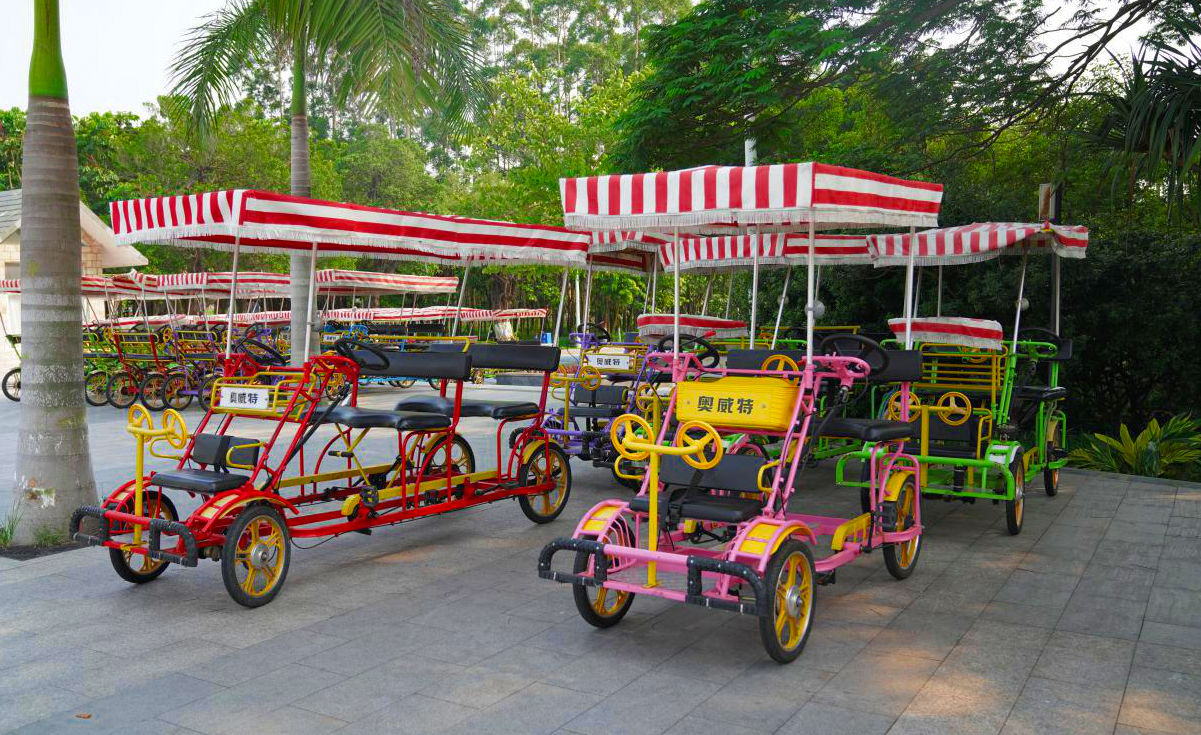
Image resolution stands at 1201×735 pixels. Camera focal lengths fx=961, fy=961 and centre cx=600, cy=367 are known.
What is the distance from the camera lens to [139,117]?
3494 cm

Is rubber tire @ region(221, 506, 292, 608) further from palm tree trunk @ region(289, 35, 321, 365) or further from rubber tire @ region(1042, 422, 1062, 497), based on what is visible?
palm tree trunk @ region(289, 35, 321, 365)

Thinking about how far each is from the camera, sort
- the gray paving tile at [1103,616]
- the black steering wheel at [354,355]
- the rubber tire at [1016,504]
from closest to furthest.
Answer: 1. the gray paving tile at [1103,616]
2. the black steering wheel at [354,355]
3. the rubber tire at [1016,504]

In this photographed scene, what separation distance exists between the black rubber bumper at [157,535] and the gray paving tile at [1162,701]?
4.40 meters

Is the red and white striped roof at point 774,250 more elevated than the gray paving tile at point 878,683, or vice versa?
the red and white striped roof at point 774,250

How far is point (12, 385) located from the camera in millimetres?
18547

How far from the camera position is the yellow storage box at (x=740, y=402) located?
17.0 feet

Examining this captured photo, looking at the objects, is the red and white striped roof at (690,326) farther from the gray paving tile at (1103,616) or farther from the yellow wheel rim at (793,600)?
the yellow wheel rim at (793,600)

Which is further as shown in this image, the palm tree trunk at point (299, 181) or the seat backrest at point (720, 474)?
the palm tree trunk at point (299, 181)

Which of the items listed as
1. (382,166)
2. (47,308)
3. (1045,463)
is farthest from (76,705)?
(382,166)

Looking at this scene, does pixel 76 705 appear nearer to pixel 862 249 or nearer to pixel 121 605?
pixel 121 605

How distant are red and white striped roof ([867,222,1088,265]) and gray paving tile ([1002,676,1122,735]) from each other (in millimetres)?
4807

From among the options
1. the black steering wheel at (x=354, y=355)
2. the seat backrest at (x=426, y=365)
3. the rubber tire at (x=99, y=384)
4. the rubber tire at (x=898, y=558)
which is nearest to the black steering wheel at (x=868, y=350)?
the rubber tire at (x=898, y=558)

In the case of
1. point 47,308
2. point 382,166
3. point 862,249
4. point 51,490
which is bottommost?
point 51,490

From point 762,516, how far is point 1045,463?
4.72m
